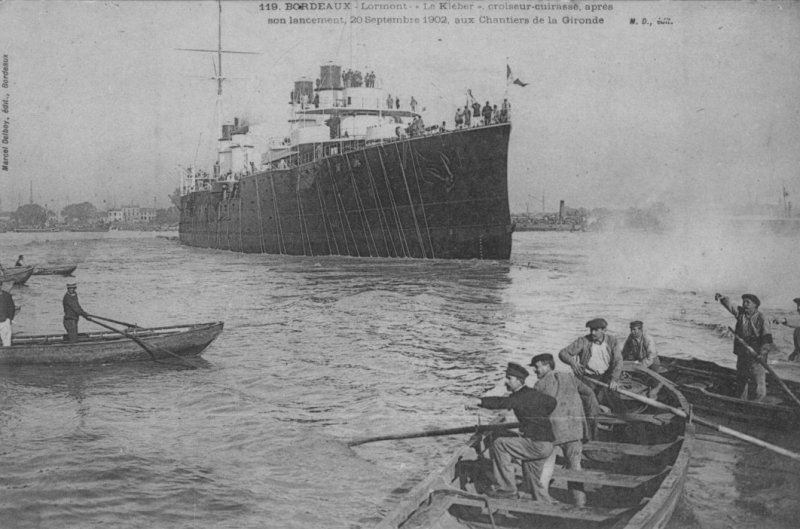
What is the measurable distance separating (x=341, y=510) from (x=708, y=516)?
11.8 feet

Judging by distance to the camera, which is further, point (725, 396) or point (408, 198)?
point (408, 198)

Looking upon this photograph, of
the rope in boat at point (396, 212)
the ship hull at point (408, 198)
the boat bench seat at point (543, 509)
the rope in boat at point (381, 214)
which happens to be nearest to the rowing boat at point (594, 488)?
the boat bench seat at point (543, 509)

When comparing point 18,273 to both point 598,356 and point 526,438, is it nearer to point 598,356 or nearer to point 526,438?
point 598,356

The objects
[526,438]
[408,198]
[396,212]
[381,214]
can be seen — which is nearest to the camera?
[526,438]

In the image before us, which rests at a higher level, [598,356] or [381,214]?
[381,214]

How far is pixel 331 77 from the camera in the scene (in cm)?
4331

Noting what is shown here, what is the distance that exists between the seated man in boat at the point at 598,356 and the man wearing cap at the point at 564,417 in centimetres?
152

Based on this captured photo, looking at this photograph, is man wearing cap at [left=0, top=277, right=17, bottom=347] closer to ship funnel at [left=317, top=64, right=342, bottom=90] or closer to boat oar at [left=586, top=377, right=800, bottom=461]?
boat oar at [left=586, top=377, right=800, bottom=461]

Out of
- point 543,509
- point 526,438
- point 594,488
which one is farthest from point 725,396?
point 543,509

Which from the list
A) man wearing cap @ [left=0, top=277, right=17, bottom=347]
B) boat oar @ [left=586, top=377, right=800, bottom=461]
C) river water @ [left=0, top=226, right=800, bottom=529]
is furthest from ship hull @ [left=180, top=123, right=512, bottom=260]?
boat oar @ [left=586, top=377, right=800, bottom=461]

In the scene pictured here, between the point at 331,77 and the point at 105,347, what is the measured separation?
34660 mm

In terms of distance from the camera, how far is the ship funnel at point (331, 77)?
43.5 m

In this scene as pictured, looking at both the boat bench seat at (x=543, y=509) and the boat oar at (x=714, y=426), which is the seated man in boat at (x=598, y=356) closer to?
the boat oar at (x=714, y=426)

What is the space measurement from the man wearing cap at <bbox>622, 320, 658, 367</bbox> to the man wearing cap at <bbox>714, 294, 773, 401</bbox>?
44.3 inches
